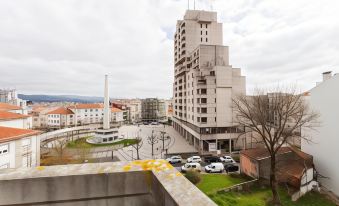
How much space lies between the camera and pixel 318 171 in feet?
74.1

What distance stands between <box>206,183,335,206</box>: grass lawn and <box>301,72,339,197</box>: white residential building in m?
2.94

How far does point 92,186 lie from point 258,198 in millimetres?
17840

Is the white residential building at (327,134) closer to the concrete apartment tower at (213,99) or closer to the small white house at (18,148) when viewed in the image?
the concrete apartment tower at (213,99)

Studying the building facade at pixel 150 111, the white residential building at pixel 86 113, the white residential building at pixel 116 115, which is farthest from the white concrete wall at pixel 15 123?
the building facade at pixel 150 111

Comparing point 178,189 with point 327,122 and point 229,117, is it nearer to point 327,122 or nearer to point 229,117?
point 327,122

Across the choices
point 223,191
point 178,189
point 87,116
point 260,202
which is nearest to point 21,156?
point 223,191

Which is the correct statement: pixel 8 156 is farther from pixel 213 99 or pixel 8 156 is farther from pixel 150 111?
pixel 150 111

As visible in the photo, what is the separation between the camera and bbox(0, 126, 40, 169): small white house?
21.9m

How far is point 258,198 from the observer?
1691 centimetres

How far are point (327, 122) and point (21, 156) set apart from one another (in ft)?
118

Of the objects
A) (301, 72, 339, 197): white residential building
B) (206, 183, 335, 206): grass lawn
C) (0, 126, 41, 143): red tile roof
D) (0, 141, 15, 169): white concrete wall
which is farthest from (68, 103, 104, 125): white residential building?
(301, 72, 339, 197): white residential building

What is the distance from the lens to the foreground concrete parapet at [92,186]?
2.95 meters

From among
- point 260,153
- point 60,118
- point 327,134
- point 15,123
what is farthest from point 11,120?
point 60,118

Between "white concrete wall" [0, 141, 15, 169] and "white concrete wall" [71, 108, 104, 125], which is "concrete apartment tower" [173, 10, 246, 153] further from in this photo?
"white concrete wall" [71, 108, 104, 125]
